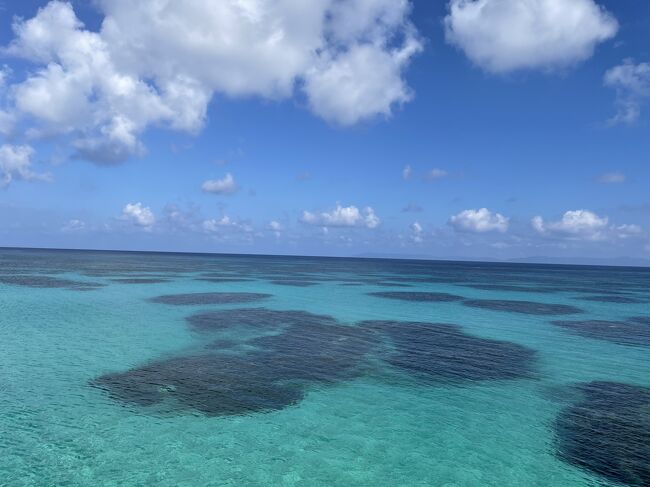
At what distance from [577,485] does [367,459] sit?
586 centimetres

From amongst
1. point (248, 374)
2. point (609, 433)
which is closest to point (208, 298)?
point (248, 374)

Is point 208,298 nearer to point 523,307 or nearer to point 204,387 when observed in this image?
point 204,387

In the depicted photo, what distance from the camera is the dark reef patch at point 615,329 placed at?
102ft

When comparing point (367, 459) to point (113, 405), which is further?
point (113, 405)

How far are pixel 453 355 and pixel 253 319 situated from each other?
16920 millimetres

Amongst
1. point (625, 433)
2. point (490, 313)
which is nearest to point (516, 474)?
point (625, 433)

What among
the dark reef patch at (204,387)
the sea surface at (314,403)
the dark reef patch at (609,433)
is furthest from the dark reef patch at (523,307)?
the dark reef patch at (204,387)

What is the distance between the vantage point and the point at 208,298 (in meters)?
48.2

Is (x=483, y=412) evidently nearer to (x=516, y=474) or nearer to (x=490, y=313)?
(x=516, y=474)

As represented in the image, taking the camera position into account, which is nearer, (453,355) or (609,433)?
(609,433)

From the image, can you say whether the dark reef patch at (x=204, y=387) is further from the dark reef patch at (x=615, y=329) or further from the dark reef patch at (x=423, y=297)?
the dark reef patch at (x=423, y=297)

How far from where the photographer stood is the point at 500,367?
74.4 feet

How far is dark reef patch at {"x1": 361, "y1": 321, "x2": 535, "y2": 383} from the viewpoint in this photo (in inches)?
847

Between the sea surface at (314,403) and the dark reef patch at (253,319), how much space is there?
398mm
